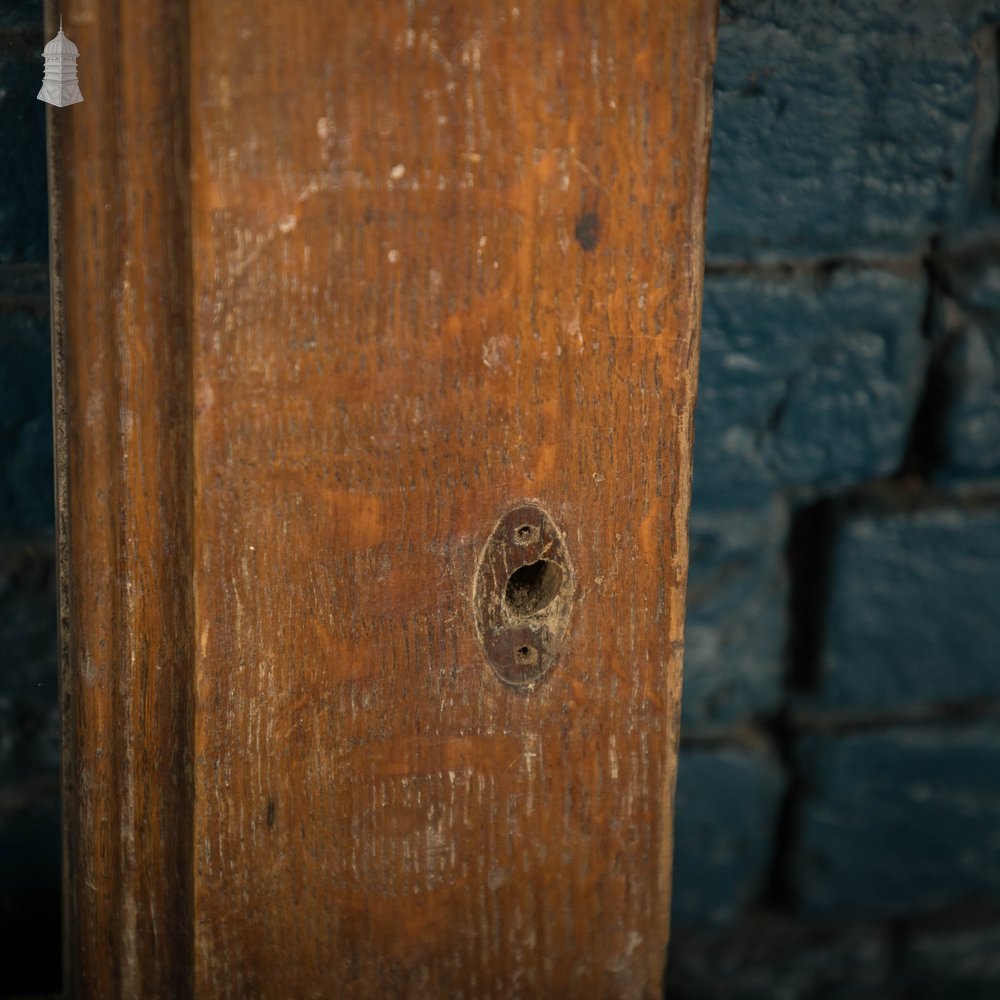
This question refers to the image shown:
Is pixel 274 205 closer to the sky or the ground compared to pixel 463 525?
closer to the sky

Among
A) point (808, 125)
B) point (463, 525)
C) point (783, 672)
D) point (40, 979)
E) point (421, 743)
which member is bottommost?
point (40, 979)

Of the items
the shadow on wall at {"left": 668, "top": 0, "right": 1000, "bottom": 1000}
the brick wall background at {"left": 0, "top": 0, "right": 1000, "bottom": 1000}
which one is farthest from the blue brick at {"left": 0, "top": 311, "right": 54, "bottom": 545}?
the shadow on wall at {"left": 668, "top": 0, "right": 1000, "bottom": 1000}

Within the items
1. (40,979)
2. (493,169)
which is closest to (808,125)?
(493,169)

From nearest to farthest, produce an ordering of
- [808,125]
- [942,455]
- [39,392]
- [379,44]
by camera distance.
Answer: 1. [379,44]
2. [39,392]
3. [808,125]
4. [942,455]

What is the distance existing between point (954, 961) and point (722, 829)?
320 mm

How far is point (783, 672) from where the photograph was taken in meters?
1.13

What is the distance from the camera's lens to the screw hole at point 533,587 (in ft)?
1.68

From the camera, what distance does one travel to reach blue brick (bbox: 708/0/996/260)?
0.98 m

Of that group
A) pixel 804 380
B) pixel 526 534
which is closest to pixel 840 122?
pixel 804 380

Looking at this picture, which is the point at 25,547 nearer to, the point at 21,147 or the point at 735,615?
the point at 21,147

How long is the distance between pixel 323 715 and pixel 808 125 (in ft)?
2.46

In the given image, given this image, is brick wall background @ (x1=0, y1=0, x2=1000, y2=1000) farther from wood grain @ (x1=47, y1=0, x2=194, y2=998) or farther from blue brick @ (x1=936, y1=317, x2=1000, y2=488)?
wood grain @ (x1=47, y1=0, x2=194, y2=998)

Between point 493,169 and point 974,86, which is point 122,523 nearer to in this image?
point 493,169

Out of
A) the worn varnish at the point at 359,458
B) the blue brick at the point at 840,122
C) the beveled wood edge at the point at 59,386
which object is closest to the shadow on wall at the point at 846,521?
the blue brick at the point at 840,122
